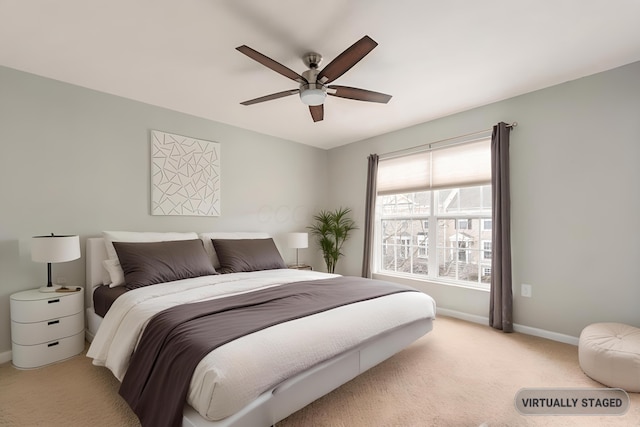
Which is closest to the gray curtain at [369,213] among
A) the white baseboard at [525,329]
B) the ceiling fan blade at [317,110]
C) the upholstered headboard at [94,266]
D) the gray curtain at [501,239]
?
the white baseboard at [525,329]

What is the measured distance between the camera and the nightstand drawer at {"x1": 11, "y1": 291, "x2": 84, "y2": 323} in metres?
2.37

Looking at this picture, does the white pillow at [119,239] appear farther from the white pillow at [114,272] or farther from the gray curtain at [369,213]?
A: the gray curtain at [369,213]

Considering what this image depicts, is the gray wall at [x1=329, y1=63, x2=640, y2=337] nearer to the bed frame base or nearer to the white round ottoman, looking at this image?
the white round ottoman

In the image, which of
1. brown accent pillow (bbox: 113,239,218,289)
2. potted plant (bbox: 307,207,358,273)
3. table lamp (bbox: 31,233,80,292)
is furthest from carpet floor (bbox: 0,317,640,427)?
potted plant (bbox: 307,207,358,273)

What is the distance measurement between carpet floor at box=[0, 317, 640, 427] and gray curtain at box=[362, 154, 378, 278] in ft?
6.00

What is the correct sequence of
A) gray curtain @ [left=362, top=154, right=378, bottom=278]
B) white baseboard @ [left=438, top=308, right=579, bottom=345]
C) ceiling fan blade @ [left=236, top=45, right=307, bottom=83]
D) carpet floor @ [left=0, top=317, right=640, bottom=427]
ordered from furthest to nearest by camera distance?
gray curtain @ [left=362, top=154, right=378, bottom=278], white baseboard @ [left=438, top=308, right=579, bottom=345], ceiling fan blade @ [left=236, top=45, right=307, bottom=83], carpet floor @ [left=0, top=317, right=640, bottom=427]

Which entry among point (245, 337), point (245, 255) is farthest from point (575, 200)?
point (245, 255)

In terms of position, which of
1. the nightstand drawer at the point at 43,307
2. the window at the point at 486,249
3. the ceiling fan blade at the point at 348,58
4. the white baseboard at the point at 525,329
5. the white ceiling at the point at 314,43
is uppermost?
the white ceiling at the point at 314,43

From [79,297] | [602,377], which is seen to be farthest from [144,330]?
[602,377]

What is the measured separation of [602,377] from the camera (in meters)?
2.11

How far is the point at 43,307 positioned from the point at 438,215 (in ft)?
13.8

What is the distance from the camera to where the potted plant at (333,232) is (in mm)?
4934

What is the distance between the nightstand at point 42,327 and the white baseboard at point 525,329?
3.96m

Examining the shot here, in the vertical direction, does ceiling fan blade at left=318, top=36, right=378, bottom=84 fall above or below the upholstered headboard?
above
